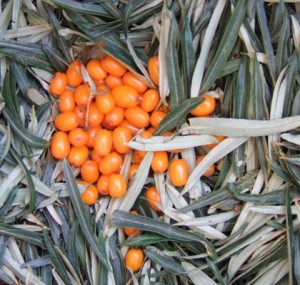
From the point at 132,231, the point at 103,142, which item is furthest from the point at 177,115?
the point at 132,231

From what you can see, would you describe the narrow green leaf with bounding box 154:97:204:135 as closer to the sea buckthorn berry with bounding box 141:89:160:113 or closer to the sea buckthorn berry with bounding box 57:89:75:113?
the sea buckthorn berry with bounding box 141:89:160:113

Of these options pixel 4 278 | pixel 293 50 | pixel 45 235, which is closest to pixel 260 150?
pixel 293 50

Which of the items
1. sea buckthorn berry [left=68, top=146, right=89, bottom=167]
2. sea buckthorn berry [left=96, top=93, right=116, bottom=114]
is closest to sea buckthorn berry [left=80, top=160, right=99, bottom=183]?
sea buckthorn berry [left=68, top=146, right=89, bottom=167]

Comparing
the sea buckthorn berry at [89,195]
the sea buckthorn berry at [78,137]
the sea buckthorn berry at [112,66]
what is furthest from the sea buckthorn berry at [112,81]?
the sea buckthorn berry at [89,195]

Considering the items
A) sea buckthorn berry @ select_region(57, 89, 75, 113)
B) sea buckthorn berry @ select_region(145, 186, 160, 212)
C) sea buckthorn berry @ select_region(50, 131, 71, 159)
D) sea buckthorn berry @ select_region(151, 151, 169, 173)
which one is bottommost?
sea buckthorn berry @ select_region(145, 186, 160, 212)

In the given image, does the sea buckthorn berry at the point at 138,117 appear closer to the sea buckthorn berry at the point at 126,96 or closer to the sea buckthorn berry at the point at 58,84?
the sea buckthorn berry at the point at 126,96

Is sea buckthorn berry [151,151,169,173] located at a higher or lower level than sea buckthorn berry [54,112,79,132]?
lower
